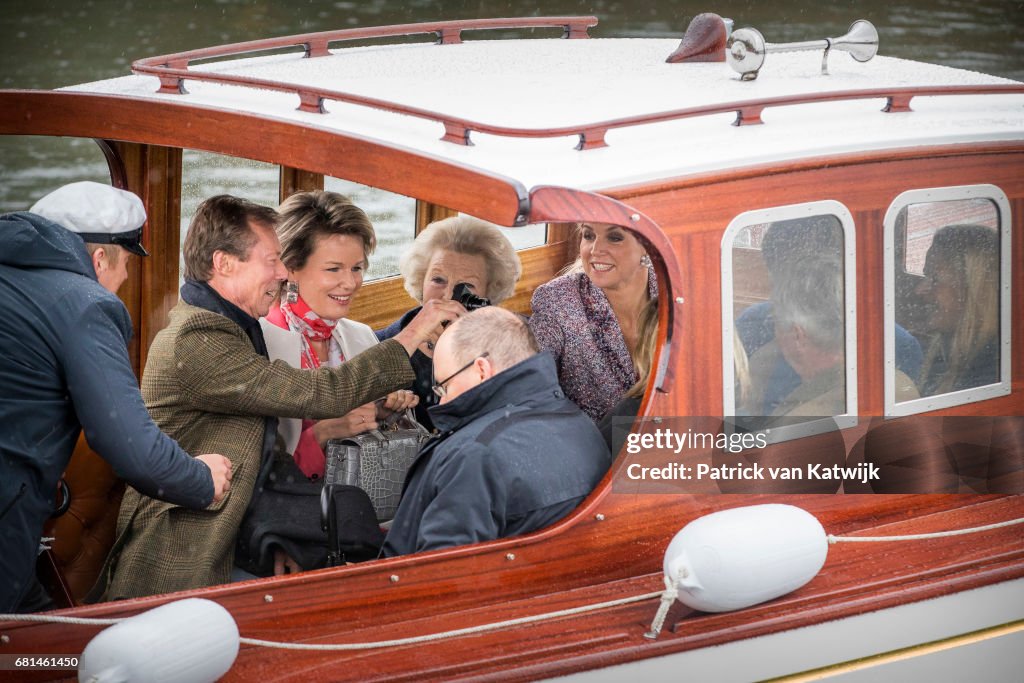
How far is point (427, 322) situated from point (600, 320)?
0.55 m

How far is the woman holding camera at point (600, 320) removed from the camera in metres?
3.49

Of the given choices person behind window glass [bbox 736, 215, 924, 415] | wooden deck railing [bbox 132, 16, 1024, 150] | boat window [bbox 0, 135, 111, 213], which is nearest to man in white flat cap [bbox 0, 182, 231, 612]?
wooden deck railing [bbox 132, 16, 1024, 150]

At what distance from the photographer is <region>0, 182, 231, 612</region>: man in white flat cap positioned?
2.56 m

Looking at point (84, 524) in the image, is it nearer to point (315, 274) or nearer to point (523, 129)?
point (315, 274)

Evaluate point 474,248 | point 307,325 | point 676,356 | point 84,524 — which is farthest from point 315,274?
point 676,356

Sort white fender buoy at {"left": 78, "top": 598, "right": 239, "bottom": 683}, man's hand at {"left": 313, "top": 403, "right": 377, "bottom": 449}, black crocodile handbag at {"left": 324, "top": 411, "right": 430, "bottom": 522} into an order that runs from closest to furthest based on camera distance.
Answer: white fender buoy at {"left": 78, "top": 598, "right": 239, "bottom": 683}, black crocodile handbag at {"left": 324, "top": 411, "right": 430, "bottom": 522}, man's hand at {"left": 313, "top": 403, "right": 377, "bottom": 449}

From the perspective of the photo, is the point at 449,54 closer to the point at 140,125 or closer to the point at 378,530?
the point at 140,125

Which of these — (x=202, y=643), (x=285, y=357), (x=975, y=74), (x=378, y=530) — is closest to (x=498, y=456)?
(x=378, y=530)

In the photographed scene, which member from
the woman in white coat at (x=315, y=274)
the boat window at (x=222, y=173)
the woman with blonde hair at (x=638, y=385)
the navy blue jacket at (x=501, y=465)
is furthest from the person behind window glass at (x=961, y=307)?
the boat window at (x=222, y=173)

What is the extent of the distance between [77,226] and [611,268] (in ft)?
4.60

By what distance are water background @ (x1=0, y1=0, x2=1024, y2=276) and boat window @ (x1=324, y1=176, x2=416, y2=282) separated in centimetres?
382

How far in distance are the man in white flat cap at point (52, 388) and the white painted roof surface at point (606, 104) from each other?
0.73 meters

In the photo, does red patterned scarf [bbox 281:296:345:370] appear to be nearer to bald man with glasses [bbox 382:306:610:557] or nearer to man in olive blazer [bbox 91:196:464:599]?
man in olive blazer [bbox 91:196:464:599]

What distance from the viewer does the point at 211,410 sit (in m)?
3.04
